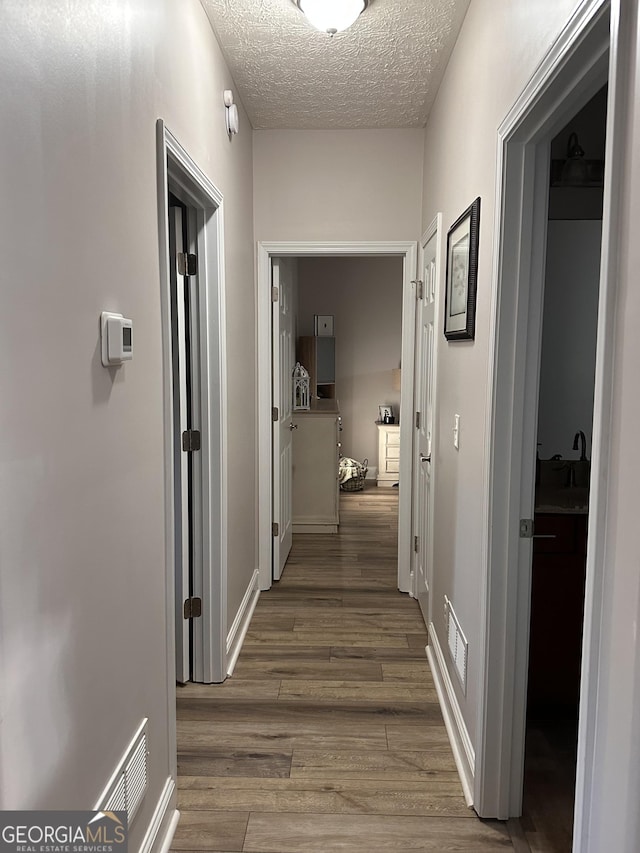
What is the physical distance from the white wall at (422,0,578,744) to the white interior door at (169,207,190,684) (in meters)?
1.13

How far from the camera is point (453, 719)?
254cm

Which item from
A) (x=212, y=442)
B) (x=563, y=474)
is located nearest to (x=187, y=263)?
(x=212, y=442)

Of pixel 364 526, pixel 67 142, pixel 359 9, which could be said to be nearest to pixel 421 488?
pixel 364 526

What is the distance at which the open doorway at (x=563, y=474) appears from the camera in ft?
7.64

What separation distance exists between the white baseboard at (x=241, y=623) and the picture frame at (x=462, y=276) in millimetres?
1741

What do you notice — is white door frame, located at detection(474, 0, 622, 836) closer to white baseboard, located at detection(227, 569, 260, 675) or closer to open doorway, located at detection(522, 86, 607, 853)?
open doorway, located at detection(522, 86, 607, 853)

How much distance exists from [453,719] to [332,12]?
2.68 m

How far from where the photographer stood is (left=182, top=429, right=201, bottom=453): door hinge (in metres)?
2.80

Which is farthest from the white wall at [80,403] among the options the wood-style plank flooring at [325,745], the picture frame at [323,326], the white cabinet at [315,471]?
the picture frame at [323,326]

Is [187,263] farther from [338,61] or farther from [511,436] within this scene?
[511,436]

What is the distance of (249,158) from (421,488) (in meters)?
2.13

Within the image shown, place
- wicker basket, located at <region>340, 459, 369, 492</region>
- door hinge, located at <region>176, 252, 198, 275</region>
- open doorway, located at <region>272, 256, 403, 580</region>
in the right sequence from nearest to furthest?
door hinge, located at <region>176, 252, 198, 275</region> < wicker basket, located at <region>340, 459, 369, 492</region> < open doorway, located at <region>272, 256, 403, 580</region>

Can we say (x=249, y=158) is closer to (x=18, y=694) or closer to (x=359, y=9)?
(x=359, y=9)

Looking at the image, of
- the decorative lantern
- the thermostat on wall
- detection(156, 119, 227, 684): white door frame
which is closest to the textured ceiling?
detection(156, 119, 227, 684): white door frame
